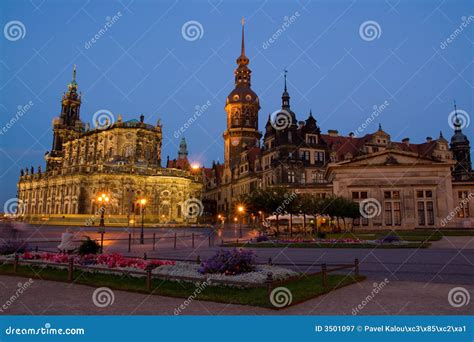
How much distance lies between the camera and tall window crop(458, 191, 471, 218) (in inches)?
2372

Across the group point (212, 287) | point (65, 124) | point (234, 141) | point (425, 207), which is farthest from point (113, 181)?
point (212, 287)

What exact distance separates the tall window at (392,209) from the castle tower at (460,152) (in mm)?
25233

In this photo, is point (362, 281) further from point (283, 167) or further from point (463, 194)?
point (463, 194)

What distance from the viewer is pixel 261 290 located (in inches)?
460

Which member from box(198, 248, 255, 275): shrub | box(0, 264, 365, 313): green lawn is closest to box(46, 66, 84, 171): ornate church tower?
box(0, 264, 365, 313): green lawn

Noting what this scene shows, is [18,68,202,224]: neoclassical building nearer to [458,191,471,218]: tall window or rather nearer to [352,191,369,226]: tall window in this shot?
[352,191,369,226]: tall window

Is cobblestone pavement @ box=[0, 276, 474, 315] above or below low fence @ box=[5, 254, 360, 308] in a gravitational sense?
below

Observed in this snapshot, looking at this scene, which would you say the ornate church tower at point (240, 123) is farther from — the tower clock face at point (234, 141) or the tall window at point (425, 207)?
the tall window at point (425, 207)

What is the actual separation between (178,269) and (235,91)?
290 feet

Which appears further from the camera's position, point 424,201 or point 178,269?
point 424,201

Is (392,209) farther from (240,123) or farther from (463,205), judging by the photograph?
(240,123)

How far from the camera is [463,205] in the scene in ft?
200

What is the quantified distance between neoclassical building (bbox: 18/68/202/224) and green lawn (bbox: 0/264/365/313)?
58870 mm
